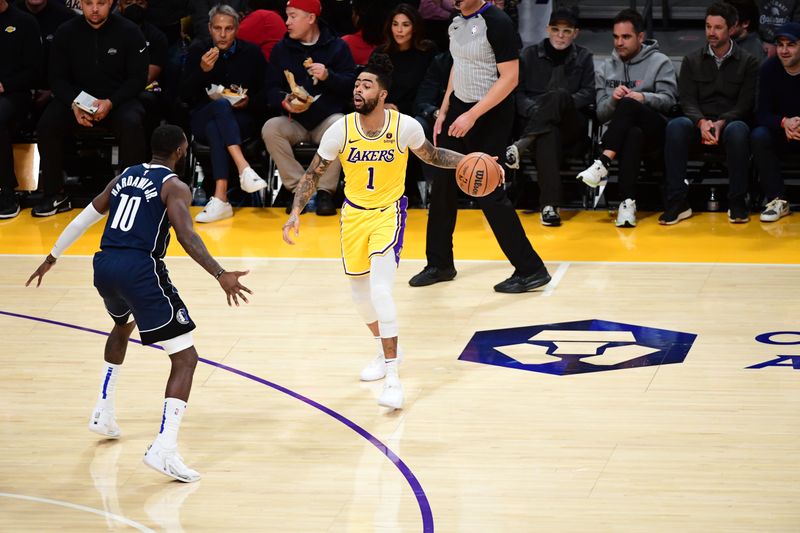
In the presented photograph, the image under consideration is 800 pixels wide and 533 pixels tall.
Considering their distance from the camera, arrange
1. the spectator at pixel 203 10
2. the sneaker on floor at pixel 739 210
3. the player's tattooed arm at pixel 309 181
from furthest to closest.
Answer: the spectator at pixel 203 10
the sneaker on floor at pixel 739 210
the player's tattooed arm at pixel 309 181

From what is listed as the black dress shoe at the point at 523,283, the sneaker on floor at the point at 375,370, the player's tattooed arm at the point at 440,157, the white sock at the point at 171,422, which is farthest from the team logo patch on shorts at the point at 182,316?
the black dress shoe at the point at 523,283

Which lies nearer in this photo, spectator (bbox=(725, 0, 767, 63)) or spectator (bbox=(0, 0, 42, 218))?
spectator (bbox=(725, 0, 767, 63))

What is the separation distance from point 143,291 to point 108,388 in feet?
2.26

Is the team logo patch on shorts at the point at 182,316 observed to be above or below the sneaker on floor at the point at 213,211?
above

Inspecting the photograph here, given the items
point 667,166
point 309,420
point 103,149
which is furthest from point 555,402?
point 103,149

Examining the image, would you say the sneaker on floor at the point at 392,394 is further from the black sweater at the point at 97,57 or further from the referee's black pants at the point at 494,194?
the black sweater at the point at 97,57

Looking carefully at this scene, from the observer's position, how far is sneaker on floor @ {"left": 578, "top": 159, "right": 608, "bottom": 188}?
10.9 m

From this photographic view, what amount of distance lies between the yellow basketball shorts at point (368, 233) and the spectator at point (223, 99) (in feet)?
14.1

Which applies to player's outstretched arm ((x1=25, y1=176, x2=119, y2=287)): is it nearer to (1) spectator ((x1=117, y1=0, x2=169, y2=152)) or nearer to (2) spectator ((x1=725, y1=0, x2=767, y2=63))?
(1) spectator ((x1=117, y1=0, x2=169, y2=152))

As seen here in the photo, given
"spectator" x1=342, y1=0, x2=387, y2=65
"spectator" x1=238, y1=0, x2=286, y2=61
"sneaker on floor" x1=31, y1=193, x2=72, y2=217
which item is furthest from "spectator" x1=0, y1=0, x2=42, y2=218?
"spectator" x1=342, y1=0, x2=387, y2=65

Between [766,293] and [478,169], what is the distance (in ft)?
8.72

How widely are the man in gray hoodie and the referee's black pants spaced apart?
172 cm

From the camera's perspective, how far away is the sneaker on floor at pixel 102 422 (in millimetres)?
6699

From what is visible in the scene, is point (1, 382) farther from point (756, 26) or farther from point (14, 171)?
point (756, 26)
